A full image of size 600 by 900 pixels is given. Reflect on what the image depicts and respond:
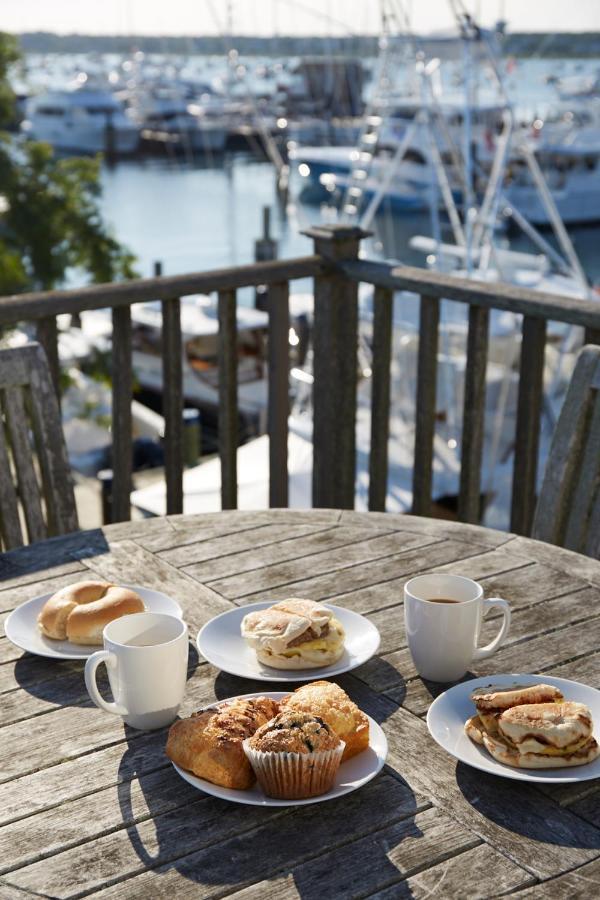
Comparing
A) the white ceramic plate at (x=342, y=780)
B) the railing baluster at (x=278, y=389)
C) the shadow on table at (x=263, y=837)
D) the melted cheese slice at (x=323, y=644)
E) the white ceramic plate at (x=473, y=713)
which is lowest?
the railing baluster at (x=278, y=389)

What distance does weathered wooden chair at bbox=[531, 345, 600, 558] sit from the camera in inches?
82.8

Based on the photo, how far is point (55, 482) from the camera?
7.20 ft

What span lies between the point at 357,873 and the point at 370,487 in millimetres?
2367

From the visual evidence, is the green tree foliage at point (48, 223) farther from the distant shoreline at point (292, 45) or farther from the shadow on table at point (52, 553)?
the shadow on table at point (52, 553)

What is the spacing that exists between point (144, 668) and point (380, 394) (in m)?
2.07

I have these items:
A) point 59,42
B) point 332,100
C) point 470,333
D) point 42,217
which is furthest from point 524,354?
point 59,42

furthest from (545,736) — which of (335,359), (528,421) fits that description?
(335,359)

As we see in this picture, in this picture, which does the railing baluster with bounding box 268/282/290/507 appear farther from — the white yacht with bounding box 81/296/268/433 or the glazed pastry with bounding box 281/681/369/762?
the white yacht with bounding box 81/296/268/433

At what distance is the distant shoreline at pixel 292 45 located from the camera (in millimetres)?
18594

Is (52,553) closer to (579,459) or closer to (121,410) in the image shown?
(579,459)

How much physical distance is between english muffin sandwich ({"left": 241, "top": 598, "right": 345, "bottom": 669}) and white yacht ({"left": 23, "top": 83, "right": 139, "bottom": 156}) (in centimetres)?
4874

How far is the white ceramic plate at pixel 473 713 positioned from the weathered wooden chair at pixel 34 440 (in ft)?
3.60

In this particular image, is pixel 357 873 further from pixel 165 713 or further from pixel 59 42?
pixel 59 42

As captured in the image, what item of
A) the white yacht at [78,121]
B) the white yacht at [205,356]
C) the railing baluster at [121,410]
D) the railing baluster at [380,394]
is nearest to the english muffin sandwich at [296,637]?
the railing baluster at [121,410]
